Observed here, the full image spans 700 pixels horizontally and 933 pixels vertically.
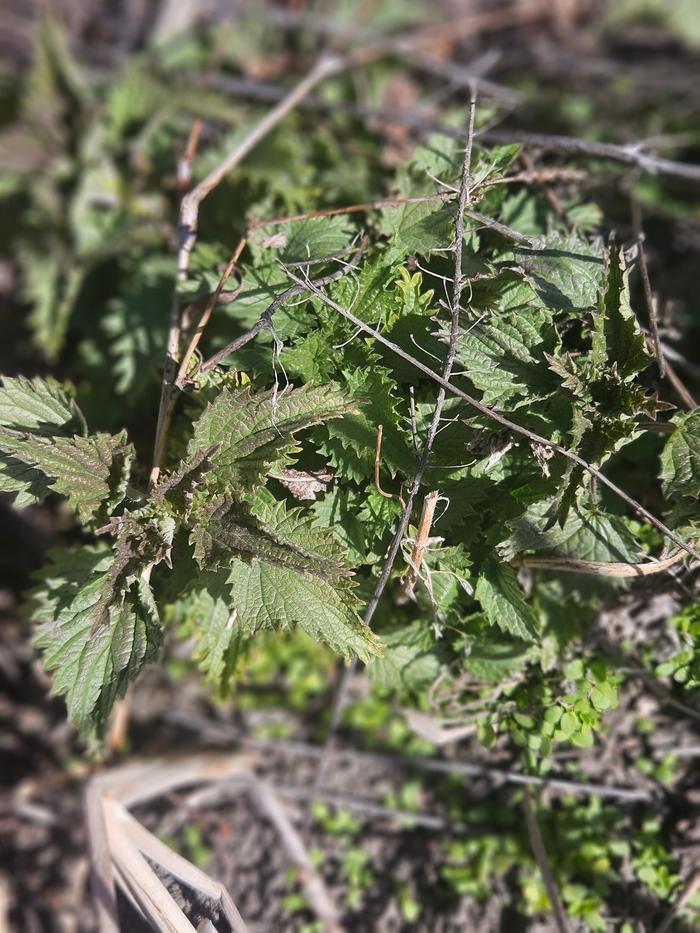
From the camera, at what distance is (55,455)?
1849 mm

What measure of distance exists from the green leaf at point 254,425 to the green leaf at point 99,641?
38 cm

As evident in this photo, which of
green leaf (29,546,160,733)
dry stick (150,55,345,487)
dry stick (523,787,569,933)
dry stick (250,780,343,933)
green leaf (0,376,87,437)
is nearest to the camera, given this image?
green leaf (29,546,160,733)

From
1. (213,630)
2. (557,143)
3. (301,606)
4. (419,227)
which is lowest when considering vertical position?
(213,630)

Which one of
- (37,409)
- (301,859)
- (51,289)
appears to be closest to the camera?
(37,409)

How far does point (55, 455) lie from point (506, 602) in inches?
48.7

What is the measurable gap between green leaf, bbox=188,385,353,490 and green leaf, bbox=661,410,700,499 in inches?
33.3

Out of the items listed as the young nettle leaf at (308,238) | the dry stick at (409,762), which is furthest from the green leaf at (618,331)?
the dry stick at (409,762)

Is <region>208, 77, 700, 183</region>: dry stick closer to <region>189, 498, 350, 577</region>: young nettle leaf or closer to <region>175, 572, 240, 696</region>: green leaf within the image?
<region>189, 498, 350, 577</region>: young nettle leaf

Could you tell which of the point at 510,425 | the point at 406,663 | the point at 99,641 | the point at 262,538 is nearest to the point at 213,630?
the point at 99,641

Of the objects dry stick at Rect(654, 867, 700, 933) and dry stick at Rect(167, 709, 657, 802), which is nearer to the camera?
dry stick at Rect(654, 867, 700, 933)

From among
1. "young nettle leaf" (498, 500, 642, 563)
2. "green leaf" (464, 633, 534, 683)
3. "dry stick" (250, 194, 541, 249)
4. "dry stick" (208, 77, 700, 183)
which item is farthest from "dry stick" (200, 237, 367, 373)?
"green leaf" (464, 633, 534, 683)

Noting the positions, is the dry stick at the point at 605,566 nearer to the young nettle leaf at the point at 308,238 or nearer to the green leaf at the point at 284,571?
the green leaf at the point at 284,571

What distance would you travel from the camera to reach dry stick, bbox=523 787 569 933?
220cm

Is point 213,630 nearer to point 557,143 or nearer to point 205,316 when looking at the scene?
point 205,316
